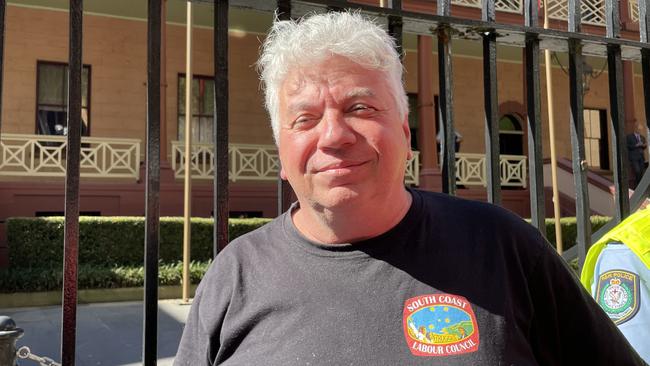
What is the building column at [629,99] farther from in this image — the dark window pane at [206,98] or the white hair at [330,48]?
the white hair at [330,48]

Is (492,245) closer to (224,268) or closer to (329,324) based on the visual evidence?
(329,324)

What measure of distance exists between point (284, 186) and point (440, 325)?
2.32 ft

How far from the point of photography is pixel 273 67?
163 centimetres

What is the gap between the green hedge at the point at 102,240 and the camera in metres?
10.2

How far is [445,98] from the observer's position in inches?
80.7

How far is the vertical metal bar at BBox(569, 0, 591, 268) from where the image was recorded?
2.28 m

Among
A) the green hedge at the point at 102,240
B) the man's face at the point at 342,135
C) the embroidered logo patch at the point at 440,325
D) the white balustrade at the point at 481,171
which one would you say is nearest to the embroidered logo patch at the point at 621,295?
the embroidered logo patch at the point at 440,325

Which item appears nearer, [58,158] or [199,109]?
[58,158]

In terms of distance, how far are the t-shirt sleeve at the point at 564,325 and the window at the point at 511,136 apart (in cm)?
1776

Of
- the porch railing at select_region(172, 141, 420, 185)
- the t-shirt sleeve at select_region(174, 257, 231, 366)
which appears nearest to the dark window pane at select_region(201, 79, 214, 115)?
the porch railing at select_region(172, 141, 420, 185)

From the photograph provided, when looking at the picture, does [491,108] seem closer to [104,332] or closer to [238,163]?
[104,332]

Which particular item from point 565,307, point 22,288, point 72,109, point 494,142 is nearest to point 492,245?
point 565,307

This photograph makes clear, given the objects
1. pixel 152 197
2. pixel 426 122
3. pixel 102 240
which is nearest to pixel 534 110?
pixel 152 197

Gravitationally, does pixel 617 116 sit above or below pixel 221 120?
above
